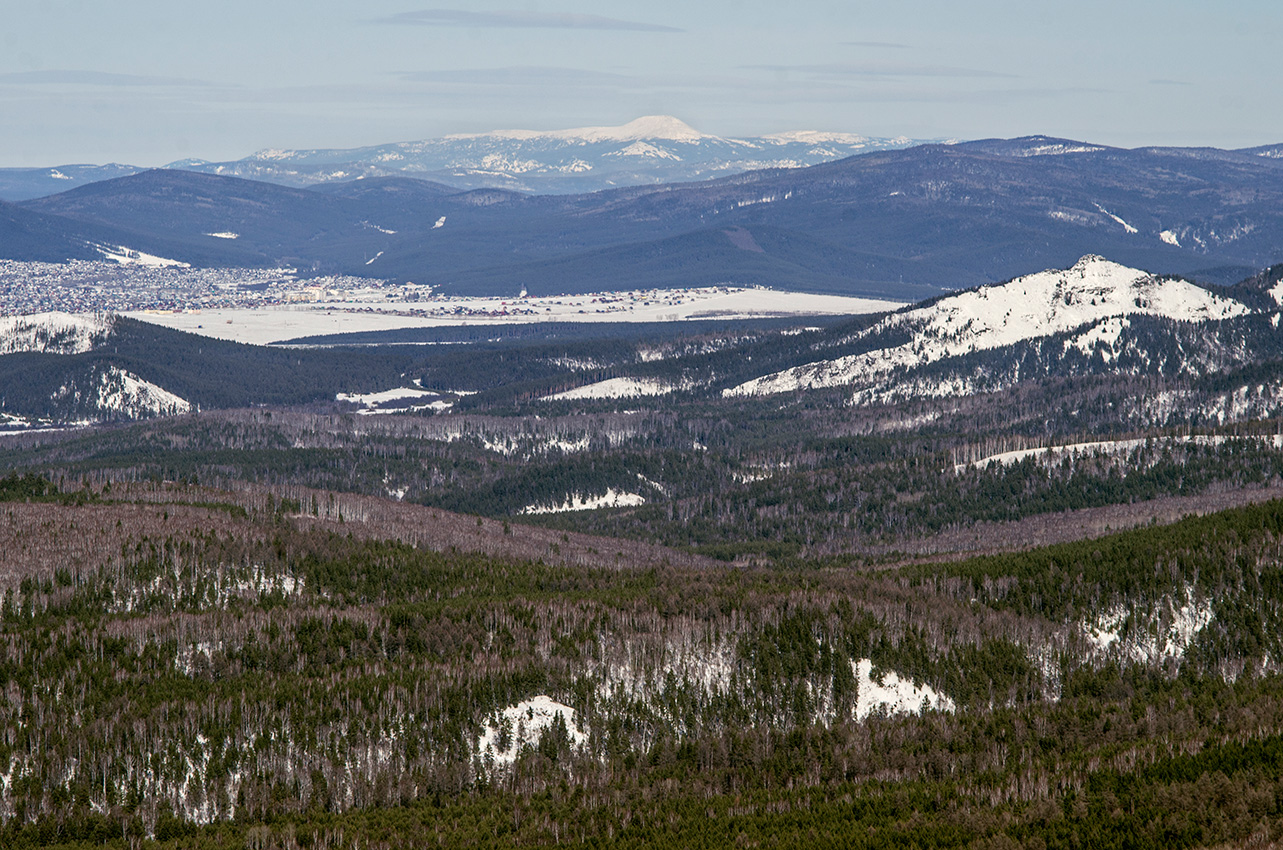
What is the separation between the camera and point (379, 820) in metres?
87.2

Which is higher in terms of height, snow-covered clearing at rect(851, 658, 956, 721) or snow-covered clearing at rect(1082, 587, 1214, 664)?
snow-covered clearing at rect(1082, 587, 1214, 664)

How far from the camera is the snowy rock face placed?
334 ft

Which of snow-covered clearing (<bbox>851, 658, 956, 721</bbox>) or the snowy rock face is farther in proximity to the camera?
snow-covered clearing (<bbox>851, 658, 956, 721</bbox>)

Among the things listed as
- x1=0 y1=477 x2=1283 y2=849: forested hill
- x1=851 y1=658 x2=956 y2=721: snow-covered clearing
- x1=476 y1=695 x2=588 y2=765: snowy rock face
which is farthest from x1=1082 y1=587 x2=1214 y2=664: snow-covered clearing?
x1=476 y1=695 x2=588 y2=765: snowy rock face

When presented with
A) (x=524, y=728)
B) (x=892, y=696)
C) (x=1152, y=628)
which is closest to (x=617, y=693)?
(x=524, y=728)

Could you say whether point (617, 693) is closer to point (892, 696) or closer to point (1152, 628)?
point (892, 696)

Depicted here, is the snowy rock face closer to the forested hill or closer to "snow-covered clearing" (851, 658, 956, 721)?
the forested hill

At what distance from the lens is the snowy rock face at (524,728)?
102 metres

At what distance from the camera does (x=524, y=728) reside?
10412 centimetres

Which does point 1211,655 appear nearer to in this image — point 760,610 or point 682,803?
point 760,610

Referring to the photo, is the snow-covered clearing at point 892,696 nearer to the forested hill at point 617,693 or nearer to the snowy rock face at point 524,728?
the forested hill at point 617,693

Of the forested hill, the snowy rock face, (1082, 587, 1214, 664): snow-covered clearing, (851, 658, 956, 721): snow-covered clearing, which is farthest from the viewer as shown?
(1082, 587, 1214, 664): snow-covered clearing

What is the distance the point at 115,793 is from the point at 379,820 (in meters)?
18.1

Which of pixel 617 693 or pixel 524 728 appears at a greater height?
pixel 617 693
